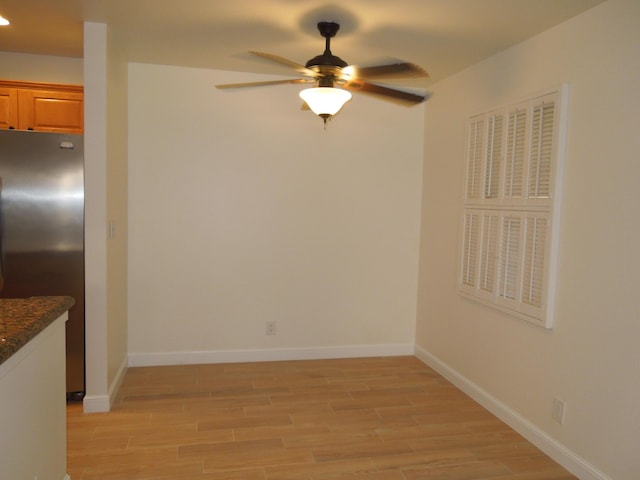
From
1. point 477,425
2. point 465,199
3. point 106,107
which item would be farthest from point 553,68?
point 106,107

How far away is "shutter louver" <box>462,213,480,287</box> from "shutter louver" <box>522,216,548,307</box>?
1.79 feet

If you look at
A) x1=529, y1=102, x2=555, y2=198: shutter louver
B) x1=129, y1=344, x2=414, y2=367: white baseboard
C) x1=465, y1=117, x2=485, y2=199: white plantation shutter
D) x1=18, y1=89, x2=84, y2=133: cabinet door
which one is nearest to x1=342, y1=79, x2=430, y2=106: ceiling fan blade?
x1=529, y1=102, x2=555, y2=198: shutter louver

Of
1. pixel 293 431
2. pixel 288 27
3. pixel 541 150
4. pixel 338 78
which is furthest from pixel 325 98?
pixel 293 431

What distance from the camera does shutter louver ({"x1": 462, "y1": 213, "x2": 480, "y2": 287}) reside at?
3.43 meters

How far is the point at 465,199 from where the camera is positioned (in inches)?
140

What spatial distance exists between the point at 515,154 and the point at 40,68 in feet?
12.3

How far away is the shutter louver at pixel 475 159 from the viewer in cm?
338

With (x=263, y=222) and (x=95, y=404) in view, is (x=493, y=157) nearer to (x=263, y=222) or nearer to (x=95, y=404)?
(x=263, y=222)

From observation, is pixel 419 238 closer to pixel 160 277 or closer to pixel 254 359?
pixel 254 359

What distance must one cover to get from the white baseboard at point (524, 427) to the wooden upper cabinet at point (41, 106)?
3513mm

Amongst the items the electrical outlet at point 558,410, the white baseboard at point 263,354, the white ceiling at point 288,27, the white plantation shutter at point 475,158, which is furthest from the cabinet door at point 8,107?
the electrical outlet at point 558,410

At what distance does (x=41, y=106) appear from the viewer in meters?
3.45

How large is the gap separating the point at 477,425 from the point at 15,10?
388 cm

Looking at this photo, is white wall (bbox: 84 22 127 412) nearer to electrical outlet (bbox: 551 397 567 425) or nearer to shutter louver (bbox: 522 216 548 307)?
shutter louver (bbox: 522 216 548 307)
